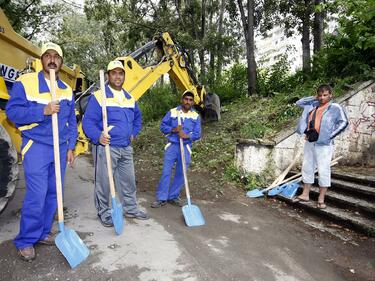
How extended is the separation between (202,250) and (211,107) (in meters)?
5.91

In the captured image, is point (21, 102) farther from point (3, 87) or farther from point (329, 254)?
point (329, 254)

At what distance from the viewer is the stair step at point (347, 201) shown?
15.3ft

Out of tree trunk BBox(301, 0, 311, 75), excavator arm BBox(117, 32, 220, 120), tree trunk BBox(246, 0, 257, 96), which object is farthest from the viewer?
tree trunk BBox(246, 0, 257, 96)

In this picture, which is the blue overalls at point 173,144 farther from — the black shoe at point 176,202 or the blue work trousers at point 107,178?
the blue work trousers at point 107,178

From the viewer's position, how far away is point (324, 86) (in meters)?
5.11

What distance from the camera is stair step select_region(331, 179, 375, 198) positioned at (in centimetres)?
506

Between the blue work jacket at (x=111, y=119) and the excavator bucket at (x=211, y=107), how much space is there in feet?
16.6

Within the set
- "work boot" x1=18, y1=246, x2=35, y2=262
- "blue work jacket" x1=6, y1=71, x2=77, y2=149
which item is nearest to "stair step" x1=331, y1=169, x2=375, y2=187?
"blue work jacket" x1=6, y1=71, x2=77, y2=149

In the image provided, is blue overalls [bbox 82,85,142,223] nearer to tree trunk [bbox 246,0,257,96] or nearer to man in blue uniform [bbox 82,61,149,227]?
man in blue uniform [bbox 82,61,149,227]

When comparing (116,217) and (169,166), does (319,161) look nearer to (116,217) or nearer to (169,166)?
(169,166)

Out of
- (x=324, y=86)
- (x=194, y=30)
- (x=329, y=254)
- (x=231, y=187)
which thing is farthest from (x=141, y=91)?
(x=194, y=30)

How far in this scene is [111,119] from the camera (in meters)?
3.92

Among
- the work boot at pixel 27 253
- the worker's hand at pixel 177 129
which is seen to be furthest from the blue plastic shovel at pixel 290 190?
the work boot at pixel 27 253

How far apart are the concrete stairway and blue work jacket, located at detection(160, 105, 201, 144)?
6.73ft
